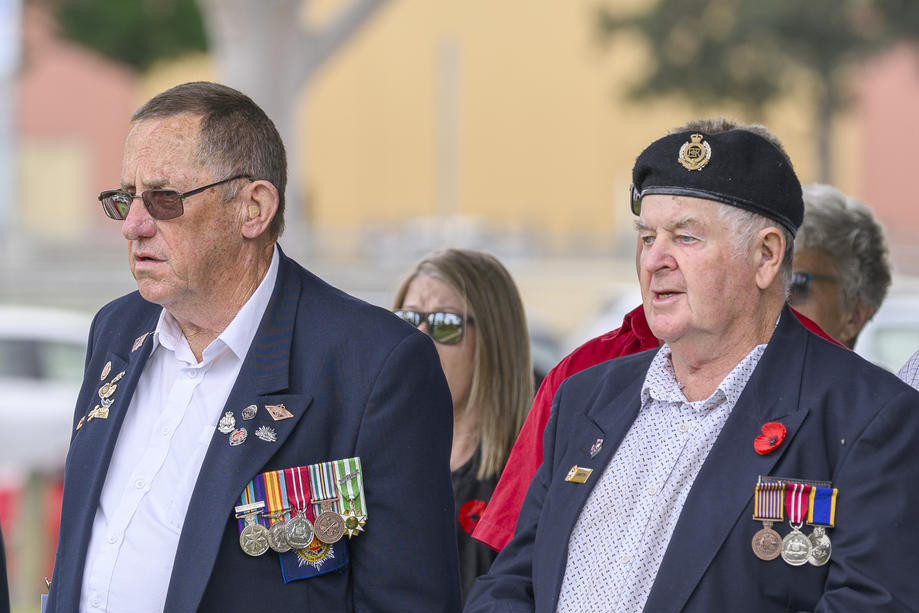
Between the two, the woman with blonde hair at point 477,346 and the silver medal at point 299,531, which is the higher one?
the woman with blonde hair at point 477,346

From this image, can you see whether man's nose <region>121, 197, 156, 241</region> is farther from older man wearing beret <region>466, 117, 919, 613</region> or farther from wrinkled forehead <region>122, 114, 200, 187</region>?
older man wearing beret <region>466, 117, 919, 613</region>

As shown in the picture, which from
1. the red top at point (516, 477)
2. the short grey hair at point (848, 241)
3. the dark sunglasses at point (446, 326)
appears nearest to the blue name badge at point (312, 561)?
the red top at point (516, 477)

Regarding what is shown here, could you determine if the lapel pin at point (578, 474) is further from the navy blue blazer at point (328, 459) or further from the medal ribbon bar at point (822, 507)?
the medal ribbon bar at point (822, 507)

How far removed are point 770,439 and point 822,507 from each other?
0.52ft

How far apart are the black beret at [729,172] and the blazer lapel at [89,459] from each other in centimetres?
118

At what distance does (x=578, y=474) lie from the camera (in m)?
2.68

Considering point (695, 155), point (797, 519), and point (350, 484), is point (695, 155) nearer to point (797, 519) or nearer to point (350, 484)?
point (797, 519)

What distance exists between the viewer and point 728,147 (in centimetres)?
265

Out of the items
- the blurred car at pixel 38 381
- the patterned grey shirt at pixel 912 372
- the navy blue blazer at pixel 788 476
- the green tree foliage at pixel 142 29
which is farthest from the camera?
the green tree foliage at pixel 142 29

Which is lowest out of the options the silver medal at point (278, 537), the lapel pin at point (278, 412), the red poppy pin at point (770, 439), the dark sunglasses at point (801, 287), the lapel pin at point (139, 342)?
the silver medal at point (278, 537)

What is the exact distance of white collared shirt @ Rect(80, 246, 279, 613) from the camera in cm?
275

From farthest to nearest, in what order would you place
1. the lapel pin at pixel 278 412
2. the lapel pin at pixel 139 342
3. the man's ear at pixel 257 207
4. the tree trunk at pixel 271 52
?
the tree trunk at pixel 271 52, the lapel pin at pixel 139 342, the man's ear at pixel 257 207, the lapel pin at pixel 278 412

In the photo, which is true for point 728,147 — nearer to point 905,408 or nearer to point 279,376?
point 905,408

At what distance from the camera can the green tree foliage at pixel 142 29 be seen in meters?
17.8
